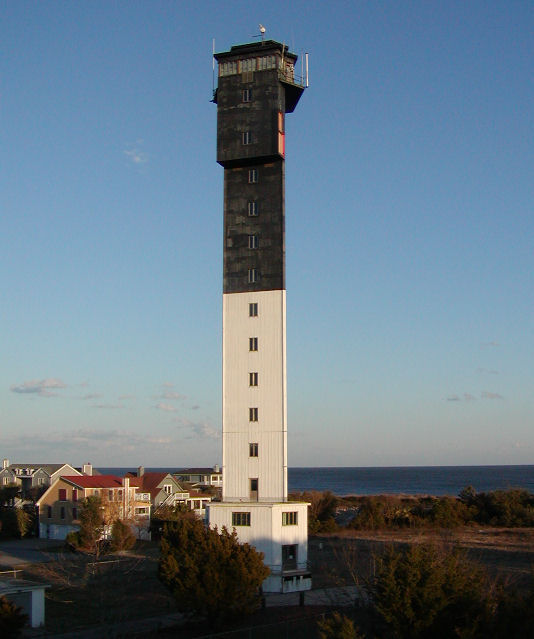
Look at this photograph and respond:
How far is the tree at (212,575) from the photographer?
28487mm

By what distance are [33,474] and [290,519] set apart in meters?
51.0

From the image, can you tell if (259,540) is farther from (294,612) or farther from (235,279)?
(235,279)

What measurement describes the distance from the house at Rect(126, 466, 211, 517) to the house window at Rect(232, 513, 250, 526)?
1511 inches

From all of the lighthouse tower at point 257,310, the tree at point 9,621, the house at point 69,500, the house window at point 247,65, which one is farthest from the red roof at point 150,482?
the tree at point 9,621

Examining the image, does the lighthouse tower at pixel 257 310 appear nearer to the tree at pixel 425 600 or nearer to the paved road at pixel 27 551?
the paved road at pixel 27 551

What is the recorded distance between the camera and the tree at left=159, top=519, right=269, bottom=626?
28.5 metres

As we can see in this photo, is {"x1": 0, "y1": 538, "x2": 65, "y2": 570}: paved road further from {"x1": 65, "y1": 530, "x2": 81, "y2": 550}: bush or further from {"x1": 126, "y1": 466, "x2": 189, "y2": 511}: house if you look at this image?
{"x1": 126, "y1": 466, "x2": 189, "y2": 511}: house

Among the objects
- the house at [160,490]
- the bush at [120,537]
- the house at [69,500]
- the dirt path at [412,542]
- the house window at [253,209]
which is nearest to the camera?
the dirt path at [412,542]

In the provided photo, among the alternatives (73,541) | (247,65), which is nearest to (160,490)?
(73,541)

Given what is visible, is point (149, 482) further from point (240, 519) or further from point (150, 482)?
point (240, 519)

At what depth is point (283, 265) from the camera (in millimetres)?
39812

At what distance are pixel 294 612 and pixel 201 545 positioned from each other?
5457 mm

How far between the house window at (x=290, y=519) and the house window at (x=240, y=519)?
1.79m

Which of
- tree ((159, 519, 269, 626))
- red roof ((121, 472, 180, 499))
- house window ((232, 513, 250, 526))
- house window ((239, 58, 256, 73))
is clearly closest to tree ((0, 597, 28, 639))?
tree ((159, 519, 269, 626))
